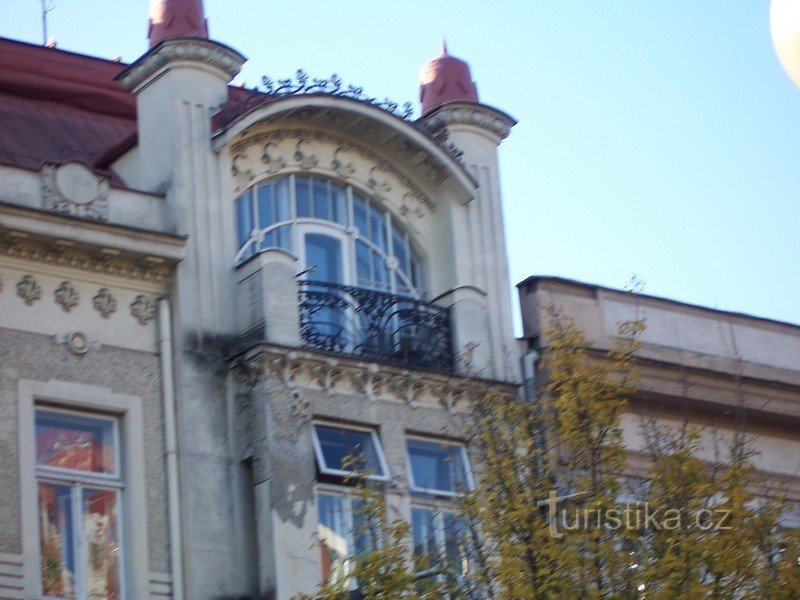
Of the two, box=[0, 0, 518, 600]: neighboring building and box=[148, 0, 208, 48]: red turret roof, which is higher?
box=[148, 0, 208, 48]: red turret roof

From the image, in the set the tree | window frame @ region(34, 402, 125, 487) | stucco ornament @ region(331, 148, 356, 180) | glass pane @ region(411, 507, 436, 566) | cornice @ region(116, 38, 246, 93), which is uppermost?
cornice @ region(116, 38, 246, 93)

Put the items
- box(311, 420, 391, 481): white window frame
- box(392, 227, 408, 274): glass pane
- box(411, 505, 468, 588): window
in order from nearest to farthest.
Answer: box(411, 505, 468, 588): window < box(311, 420, 391, 481): white window frame < box(392, 227, 408, 274): glass pane

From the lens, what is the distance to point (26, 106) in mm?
22250

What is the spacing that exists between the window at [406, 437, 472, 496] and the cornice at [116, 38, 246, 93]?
4453 mm

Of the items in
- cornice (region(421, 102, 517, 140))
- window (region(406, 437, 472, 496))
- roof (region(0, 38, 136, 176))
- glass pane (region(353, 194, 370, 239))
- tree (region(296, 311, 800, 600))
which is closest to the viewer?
tree (region(296, 311, 800, 600))

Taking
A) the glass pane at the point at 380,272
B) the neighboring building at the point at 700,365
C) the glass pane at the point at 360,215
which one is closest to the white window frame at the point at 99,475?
the glass pane at the point at 380,272

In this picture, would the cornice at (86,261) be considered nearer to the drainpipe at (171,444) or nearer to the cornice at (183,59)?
the drainpipe at (171,444)

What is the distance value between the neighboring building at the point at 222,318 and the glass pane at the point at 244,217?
0.03 meters

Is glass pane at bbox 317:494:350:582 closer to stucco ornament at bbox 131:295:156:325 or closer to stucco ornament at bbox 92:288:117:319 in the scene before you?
stucco ornament at bbox 131:295:156:325

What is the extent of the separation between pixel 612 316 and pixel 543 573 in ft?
25.0

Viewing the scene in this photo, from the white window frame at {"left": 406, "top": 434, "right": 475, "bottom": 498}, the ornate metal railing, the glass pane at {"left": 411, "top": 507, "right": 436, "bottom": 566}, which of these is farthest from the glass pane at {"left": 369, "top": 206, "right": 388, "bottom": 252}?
the glass pane at {"left": 411, "top": 507, "right": 436, "bottom": 566}

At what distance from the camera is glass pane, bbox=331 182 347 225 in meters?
21.7

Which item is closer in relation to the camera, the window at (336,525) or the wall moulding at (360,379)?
the window at (336,525)

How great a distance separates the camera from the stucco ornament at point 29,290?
60.8 ft
